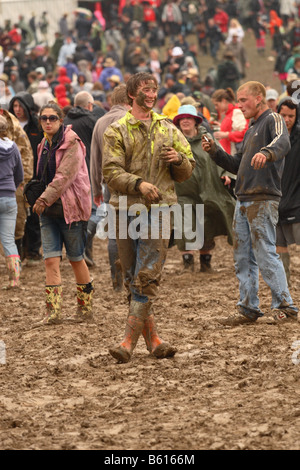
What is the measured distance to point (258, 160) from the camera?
23.3ft

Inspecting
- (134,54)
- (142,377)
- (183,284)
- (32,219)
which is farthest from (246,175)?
(134,54)

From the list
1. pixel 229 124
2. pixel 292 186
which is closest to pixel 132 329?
pixel 292 186

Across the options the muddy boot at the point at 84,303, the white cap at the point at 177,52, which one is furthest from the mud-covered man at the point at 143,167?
the white cap at the point at 177,52

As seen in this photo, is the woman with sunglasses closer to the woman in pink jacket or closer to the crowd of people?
the crowd of people

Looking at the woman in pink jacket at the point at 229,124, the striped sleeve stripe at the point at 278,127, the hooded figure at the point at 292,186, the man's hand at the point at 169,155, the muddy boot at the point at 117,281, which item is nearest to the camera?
the man's hand at the point at 169,155

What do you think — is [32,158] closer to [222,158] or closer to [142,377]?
[222,158]

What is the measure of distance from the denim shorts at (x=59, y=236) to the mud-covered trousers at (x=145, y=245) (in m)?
1.64

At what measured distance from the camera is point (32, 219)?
12203 mm

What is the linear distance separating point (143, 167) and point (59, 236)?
1999 millimetres

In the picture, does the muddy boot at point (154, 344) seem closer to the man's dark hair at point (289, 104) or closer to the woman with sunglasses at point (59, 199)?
the woman with sunglasses at point (59, 199)

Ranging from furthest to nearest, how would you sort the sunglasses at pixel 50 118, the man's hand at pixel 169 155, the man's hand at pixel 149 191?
1. the sunglasses at pixel 50 118
2. the man's hand at pixel 169 155
3. the man's hand at pixel 149 191

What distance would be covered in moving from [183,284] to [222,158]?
9.16 ft

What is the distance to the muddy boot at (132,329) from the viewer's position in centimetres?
670

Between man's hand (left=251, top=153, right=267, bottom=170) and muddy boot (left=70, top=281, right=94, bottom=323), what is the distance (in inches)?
88.1
